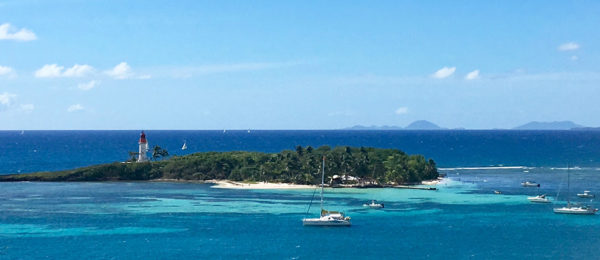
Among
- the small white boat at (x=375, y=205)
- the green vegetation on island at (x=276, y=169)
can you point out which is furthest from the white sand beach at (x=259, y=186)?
the small white boat at (x=375, y=205)

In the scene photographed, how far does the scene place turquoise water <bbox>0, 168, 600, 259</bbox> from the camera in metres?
75.6

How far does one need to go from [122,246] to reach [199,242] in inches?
324

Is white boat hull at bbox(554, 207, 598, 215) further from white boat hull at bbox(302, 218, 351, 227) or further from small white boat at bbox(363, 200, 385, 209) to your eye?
white boat hull at bbox(302, 218, 351, 227)

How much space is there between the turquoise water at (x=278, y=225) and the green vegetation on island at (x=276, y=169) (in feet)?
33.5

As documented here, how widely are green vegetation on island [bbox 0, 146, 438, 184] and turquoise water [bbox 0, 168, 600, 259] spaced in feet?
33.5

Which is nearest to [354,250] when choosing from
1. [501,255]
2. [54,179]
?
[501,255]

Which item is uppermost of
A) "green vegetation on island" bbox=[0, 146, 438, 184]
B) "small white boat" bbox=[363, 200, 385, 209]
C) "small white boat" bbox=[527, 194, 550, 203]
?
"green vegetation on island" bbox=[0, 146, 438, 184]

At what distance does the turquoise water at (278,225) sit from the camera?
7562cm

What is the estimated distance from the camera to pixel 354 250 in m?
76.1

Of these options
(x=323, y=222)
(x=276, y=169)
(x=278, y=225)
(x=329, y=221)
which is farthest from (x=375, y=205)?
(x=276, y=169)

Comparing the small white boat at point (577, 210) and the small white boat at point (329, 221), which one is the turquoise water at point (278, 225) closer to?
the small white boat at point (329, 221)

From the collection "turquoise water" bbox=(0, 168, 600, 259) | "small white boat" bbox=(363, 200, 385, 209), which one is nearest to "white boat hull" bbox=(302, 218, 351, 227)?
"turquoise water" bbox=(0, 168, 600, 259)

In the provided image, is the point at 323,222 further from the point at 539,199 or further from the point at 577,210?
the point at 539,199

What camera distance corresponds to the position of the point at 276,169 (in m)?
146
